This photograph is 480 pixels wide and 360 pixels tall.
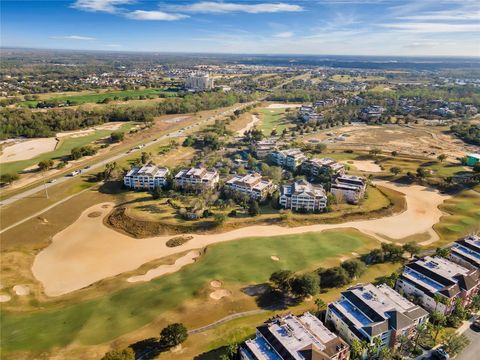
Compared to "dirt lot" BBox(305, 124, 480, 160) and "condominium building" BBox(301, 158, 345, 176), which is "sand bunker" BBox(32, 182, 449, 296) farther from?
"dirt lot" BBox(305, 124, 480, 160)

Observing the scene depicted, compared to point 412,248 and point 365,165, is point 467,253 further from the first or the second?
point 365,165

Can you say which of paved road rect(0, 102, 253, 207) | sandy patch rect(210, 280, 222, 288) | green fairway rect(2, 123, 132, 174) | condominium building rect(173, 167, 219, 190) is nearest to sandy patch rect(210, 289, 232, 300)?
sandy patch rect(210, 280, 222, 288)

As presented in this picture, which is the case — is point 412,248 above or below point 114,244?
above

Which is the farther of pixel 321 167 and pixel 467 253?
pixel 321 167

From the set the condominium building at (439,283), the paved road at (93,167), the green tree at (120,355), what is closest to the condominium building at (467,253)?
the condominium building at (439,283)

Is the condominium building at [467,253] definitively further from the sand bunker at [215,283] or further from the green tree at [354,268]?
the sand bunker at [215,283]

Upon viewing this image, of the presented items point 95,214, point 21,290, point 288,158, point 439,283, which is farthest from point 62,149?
point 439,283

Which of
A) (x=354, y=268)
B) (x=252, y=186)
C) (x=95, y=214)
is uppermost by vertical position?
(x=252, y=186)

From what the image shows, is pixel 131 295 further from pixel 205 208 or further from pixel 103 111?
pixel 103 111
